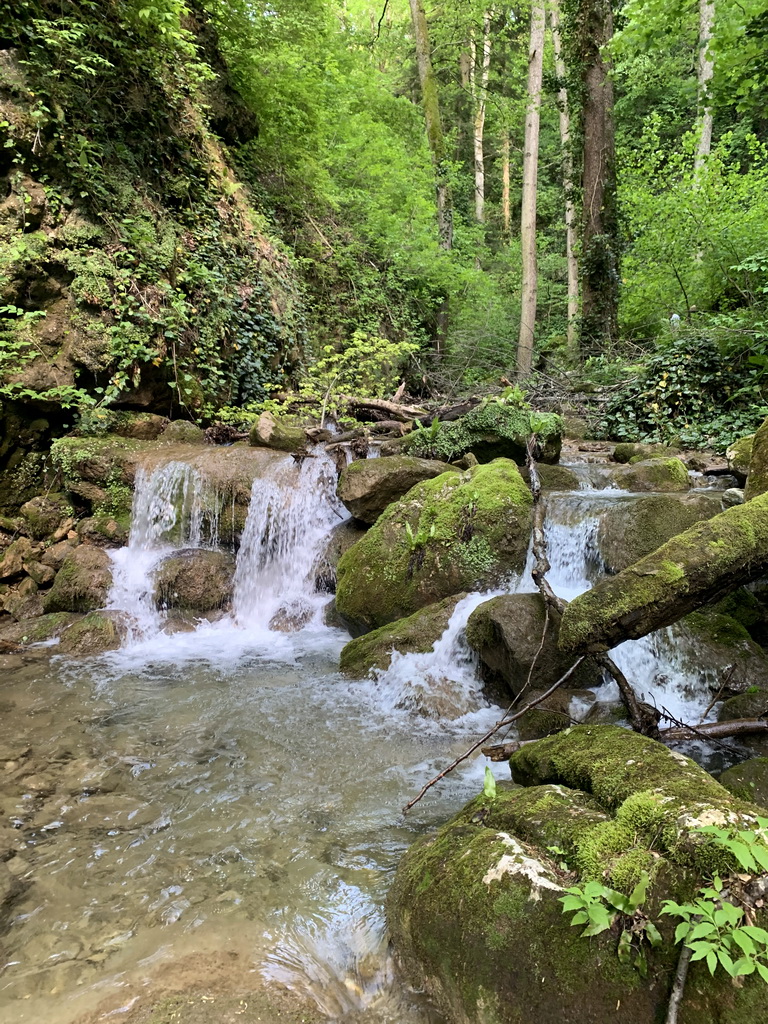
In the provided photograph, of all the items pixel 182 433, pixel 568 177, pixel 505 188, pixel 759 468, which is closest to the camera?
pixel 759 468

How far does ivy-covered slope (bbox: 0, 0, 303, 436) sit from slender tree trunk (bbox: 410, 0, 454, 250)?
7.16 meters

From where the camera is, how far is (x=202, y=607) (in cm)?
769

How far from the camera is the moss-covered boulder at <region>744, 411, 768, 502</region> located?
463cm

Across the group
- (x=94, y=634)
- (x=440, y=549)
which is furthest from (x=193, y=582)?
(x=440, y=549)

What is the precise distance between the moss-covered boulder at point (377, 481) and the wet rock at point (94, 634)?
330 cm

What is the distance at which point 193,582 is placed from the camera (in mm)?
7754

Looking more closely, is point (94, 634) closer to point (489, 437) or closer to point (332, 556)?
point (332, 556)

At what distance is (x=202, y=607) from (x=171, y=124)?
9.24 metres

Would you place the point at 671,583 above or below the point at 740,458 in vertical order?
below

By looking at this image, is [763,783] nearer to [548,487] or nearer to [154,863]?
[154,863]

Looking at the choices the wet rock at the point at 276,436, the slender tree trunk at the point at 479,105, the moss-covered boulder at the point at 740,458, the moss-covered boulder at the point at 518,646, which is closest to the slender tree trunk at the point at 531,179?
the slender tree trunk at the point at 479,105

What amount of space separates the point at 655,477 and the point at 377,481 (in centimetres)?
363

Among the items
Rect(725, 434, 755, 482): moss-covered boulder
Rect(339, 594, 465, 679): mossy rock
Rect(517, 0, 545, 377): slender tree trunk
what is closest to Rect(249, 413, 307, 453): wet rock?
Rect(339, 594, 465, 679): mossy rock

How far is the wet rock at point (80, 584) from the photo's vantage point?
735 centimetres
